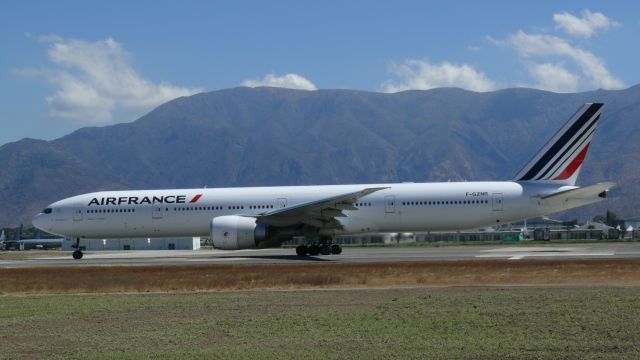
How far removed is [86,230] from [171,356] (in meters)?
28.4

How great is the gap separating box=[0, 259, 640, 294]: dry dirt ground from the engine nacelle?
4.40 metres

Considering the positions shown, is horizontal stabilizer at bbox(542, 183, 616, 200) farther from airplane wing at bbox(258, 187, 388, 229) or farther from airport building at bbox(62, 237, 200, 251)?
airport building at bbox(62, 237, 200, 251)

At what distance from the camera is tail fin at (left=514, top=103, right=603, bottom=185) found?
34.8m

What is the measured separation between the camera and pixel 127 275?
24609 mm

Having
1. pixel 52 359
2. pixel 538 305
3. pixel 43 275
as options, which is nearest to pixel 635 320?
pixel 538 305

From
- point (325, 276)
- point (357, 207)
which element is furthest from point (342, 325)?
point (357, 207)

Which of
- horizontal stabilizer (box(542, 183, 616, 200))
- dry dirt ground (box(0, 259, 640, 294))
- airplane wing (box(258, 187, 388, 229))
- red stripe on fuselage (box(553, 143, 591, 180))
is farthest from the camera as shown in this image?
red stripe on fuselage (box(553, 143, 591, 180))

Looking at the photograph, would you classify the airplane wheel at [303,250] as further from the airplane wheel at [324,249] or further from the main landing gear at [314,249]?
the airplane wheel at [324,249]

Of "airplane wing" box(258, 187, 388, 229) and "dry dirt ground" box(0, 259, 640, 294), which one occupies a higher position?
"airplane wing" box(258, 187, 388, 229)

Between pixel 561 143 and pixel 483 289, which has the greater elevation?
pixel 561 143

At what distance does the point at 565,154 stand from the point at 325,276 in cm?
1700

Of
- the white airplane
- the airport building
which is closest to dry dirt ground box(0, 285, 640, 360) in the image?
the white airplane

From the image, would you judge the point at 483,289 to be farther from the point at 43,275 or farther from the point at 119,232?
the point at 119,232

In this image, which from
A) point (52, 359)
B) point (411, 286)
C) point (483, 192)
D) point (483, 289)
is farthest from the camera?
point (483, 192)
